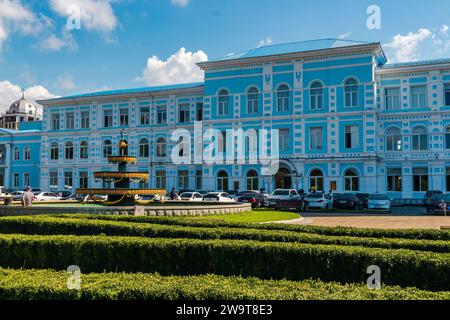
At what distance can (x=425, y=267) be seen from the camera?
721cm

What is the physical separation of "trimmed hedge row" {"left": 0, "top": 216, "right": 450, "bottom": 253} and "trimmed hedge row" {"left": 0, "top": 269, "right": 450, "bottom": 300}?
5.95 ft

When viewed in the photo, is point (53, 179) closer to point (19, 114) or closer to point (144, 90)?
point (144, 90)

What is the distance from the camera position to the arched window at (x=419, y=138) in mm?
37438

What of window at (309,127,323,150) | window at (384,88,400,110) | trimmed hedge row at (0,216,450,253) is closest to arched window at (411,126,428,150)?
window at (384,88,400,110)

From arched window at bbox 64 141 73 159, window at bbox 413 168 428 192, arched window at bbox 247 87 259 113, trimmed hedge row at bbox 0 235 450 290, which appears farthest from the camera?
arched window at bbox 64 141 73 159

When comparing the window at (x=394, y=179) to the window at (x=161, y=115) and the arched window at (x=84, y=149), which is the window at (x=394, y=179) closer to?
the window at (x=161, y=115)

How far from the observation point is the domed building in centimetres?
9381

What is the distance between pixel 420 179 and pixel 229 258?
33.1 meters

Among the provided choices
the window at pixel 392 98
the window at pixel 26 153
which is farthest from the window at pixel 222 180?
the window at pixel 26 153

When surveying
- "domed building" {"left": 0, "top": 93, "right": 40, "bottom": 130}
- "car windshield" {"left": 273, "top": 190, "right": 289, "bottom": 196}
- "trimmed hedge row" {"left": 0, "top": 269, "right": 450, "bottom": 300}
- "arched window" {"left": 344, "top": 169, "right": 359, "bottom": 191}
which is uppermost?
"domed building" {"left": 0, "top": 93, "right": 40, "bottom": 130}

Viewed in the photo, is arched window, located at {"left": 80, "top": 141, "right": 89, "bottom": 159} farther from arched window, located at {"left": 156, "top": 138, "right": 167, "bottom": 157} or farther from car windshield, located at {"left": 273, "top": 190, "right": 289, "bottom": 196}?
car windshield, located at {"left": 273, "top": 190, "right": 289, "bottom": 196}

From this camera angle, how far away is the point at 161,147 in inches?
1859

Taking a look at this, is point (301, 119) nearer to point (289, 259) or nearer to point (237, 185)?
point (237, 185)
